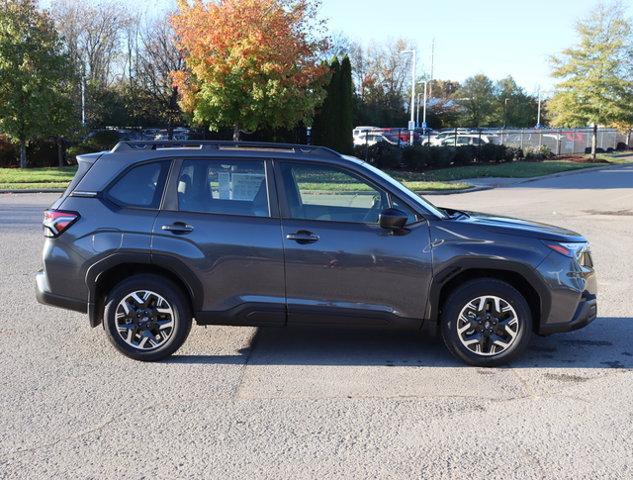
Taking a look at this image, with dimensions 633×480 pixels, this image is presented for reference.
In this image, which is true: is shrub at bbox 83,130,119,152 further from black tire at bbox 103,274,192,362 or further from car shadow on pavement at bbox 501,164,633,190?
black tire at bbox 103,274,192,362

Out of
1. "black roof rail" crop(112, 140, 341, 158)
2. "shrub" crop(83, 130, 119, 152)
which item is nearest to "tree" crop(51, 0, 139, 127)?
"shrub" crop(83, 130, 119, 152)

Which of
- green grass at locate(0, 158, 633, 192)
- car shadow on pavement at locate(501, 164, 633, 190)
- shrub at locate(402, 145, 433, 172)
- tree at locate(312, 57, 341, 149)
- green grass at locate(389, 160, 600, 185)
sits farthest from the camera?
shrub at locate(402, 145, 433, 172)

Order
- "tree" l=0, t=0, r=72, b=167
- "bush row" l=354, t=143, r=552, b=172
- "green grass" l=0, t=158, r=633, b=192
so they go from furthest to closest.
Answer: "bush row" l=354, t=143, r=552, b=172 < "tree" l=0, t=0, r=72, b=167 < "green grass" l=0, t=158, r=633, b=192

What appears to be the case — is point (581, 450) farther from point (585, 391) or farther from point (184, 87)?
point (184, 87)

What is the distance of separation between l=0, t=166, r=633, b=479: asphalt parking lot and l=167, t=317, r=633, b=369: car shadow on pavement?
0.07 feet

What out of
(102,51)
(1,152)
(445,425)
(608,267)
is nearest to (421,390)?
(445,425)

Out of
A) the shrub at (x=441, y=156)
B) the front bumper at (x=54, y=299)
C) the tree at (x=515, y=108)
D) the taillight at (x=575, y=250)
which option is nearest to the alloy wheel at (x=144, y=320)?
the front bumper at (x=54, y=299)

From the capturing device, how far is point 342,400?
14.8 ft

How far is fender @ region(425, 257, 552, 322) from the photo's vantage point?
503cm

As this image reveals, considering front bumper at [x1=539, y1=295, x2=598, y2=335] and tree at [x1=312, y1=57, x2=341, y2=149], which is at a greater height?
tree at [x1=312, y1=57, x2=341, y2=149]

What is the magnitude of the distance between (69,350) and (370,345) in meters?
2.67

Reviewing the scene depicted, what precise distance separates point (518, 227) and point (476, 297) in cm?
73

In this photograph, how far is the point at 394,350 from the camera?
222 inches

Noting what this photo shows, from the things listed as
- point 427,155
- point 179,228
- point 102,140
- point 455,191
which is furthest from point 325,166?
point 102,140
